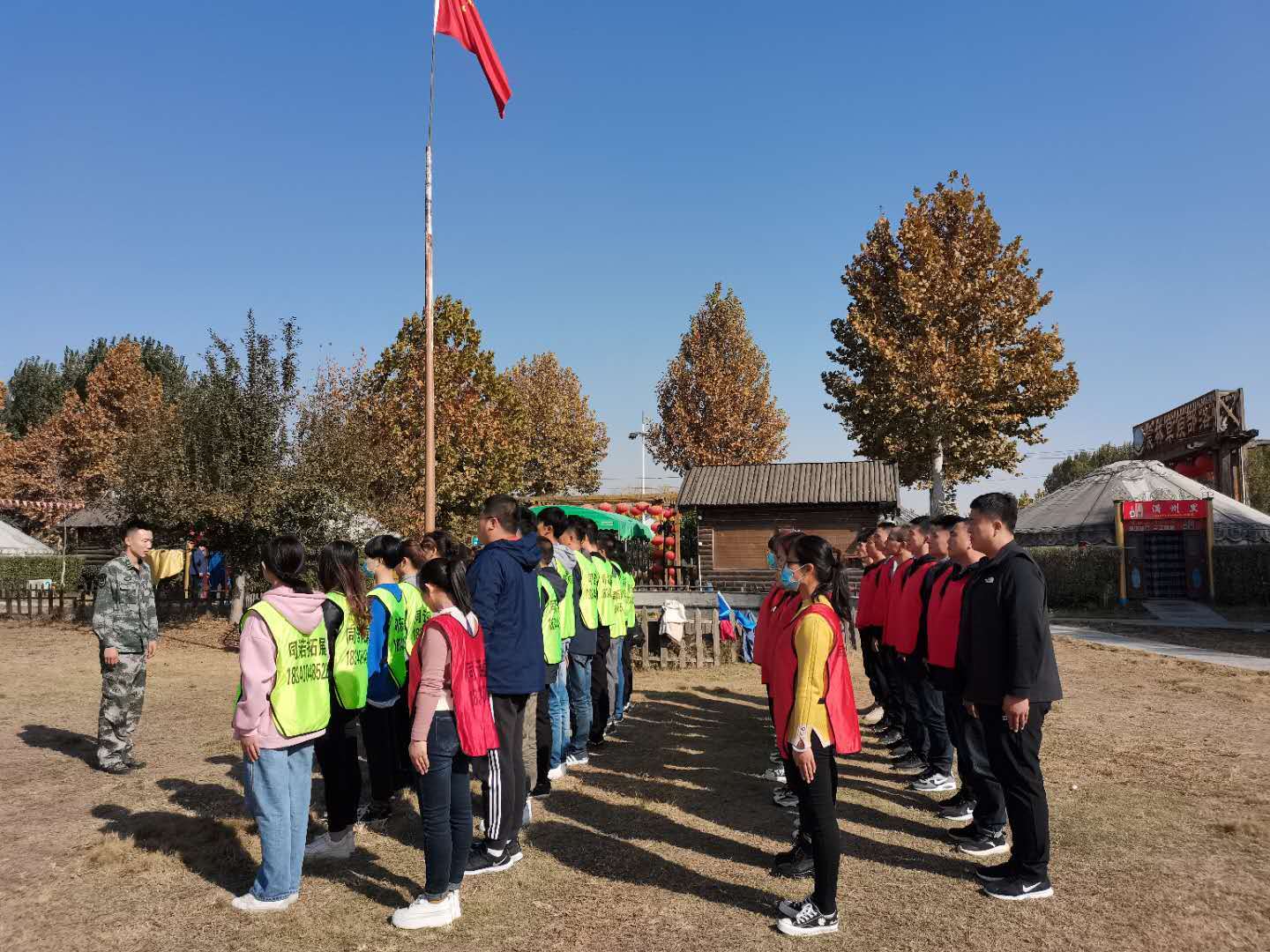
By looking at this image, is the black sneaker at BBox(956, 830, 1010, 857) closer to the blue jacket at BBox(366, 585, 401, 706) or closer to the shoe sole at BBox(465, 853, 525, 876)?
the shoe sole at BBox(465, 853, 525, 876)

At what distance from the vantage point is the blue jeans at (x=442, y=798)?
4387 millimetres

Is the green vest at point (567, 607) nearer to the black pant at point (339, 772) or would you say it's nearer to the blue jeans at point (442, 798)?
the black pant at point (339, 772)

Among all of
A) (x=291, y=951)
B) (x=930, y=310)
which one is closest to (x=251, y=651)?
(x=291, y=951)

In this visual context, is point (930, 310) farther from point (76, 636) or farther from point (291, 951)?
point (291, 951)

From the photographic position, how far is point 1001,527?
5051 millimetres

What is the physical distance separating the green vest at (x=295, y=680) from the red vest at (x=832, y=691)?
2599 mm

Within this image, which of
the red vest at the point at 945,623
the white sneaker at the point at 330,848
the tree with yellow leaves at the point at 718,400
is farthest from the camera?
the tree with yellow leaves at the point at 718,400

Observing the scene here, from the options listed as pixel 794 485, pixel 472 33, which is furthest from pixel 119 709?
pixel 794 485

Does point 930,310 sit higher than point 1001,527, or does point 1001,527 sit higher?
point 930,310

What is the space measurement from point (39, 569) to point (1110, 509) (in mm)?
39113

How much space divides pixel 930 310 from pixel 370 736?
3102 cm

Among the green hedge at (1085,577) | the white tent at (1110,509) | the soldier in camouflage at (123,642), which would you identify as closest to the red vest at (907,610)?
the soldier in camouflage at (123,642)

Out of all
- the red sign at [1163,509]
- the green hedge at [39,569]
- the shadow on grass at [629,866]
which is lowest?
the shadow on grass at [629,866]

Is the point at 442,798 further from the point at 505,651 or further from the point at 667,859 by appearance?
the point at 667,859
